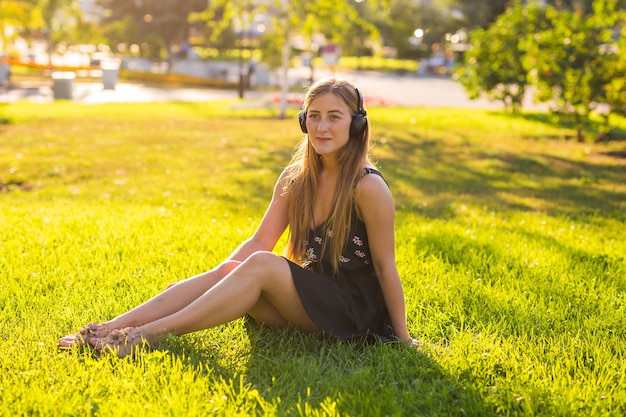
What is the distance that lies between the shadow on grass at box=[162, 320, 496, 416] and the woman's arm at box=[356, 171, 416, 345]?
16 cm

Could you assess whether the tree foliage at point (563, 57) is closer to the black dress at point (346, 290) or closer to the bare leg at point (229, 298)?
the black dress at point (346, 290)

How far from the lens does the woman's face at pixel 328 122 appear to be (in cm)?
390

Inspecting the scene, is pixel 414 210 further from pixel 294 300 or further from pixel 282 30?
pixel 282 30

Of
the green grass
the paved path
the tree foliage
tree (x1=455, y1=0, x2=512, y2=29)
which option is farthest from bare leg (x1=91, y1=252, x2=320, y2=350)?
tree (x1=455, y1=0, x2=512, y2=29)

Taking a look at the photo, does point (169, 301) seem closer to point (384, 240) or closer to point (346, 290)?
point (346, 290)

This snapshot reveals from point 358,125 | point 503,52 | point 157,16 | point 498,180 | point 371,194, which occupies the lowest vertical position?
point 498,180

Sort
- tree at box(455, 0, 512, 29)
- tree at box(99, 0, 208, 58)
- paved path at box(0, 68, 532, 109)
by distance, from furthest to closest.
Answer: tree at box(99, 0, 208, 58) < tree at box(455, 0, 512, 29) < paved path at box(0, 68, 532, 109)

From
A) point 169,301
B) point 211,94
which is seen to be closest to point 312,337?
point 169,301

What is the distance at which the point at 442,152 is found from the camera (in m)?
12.8

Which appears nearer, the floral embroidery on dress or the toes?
the toes

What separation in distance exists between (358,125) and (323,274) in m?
0.80

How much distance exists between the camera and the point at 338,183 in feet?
12.9

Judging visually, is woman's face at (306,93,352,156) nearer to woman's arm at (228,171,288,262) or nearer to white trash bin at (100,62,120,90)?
woman's arm at (228,171,288,262)

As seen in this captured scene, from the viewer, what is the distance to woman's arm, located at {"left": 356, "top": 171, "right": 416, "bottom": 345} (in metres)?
3.84
